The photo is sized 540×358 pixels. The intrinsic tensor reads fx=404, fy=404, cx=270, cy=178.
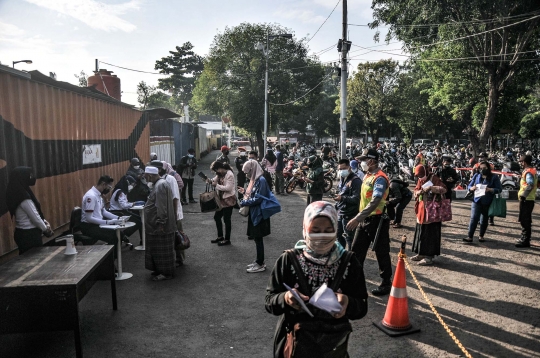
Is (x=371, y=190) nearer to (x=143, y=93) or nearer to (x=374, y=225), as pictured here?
(x=374, y=225)

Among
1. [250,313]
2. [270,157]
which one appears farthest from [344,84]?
[250,313]

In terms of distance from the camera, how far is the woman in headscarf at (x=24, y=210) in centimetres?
495

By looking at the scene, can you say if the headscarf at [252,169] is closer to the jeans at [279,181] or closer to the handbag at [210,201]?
the handbag at [210,201]

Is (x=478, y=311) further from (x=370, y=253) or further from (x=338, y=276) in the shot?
(x=338, y=276)

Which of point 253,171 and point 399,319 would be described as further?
point 253,171

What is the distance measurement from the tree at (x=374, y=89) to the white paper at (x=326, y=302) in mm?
39133

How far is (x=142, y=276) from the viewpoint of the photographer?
6.35 metres

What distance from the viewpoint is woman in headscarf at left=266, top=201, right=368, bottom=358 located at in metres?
2.40

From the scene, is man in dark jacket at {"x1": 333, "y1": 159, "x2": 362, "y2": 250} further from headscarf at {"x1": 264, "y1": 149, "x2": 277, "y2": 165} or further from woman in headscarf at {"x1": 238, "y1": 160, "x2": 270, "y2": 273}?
headscarf at {"x1": 264, "y1": 149, "x2": 277, "y2": 165}

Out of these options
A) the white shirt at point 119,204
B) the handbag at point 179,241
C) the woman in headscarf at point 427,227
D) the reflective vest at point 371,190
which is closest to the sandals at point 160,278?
the handbag at point 179,241

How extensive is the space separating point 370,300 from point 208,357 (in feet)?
7.88

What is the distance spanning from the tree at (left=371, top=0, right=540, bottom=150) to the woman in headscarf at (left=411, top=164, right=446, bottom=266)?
36.6 feet

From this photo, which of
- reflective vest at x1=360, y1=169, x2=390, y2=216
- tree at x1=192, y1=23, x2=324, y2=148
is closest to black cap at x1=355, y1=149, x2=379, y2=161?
reflective vest at x1=360, y1=169, x2=390, y2=216

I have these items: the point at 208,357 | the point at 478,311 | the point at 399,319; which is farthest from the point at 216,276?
the point at 478,311
